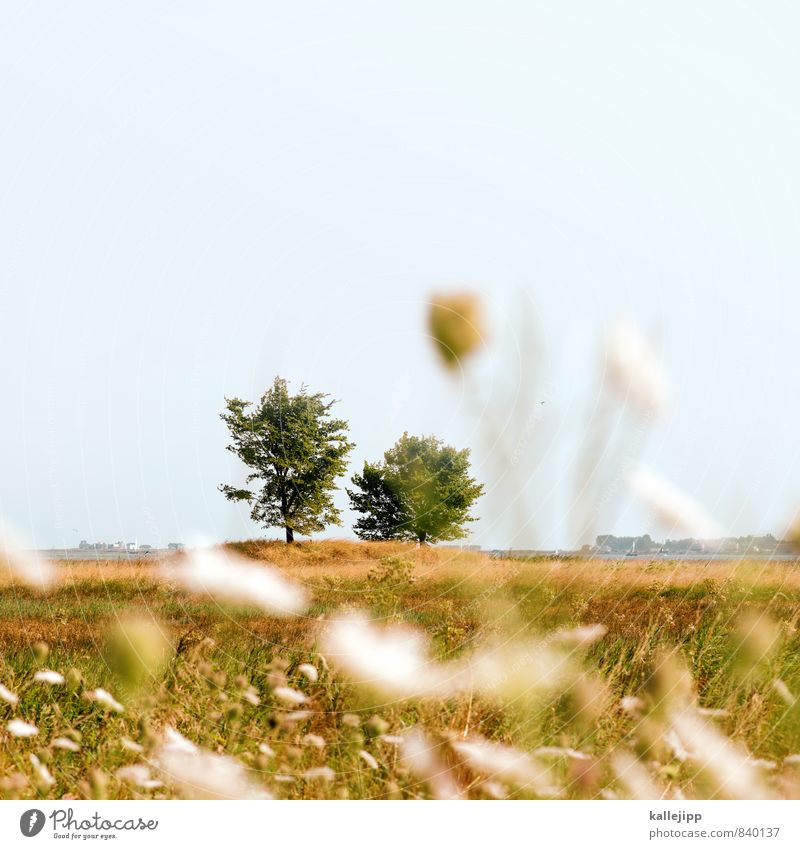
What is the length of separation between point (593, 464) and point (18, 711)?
164 inches

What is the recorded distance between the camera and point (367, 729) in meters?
4.34

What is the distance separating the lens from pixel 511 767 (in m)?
3.64

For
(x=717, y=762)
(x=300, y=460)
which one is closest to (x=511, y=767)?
(x=717, y=762)

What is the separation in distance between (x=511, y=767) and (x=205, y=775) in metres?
1.33

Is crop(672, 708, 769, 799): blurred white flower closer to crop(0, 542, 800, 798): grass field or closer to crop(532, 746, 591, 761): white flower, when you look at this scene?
crop(0, 542, 800, 798): grass field

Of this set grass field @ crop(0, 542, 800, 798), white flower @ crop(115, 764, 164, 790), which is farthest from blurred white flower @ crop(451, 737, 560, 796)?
white flower @ crop(115, 764, 164, 790)

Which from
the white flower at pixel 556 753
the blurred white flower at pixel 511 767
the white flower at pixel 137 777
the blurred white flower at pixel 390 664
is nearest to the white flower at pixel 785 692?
the white flower at pixel 556 753

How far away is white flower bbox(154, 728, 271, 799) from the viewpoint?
3664 millimetres

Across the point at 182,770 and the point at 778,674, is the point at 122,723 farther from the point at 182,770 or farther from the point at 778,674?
the point at 778,674
